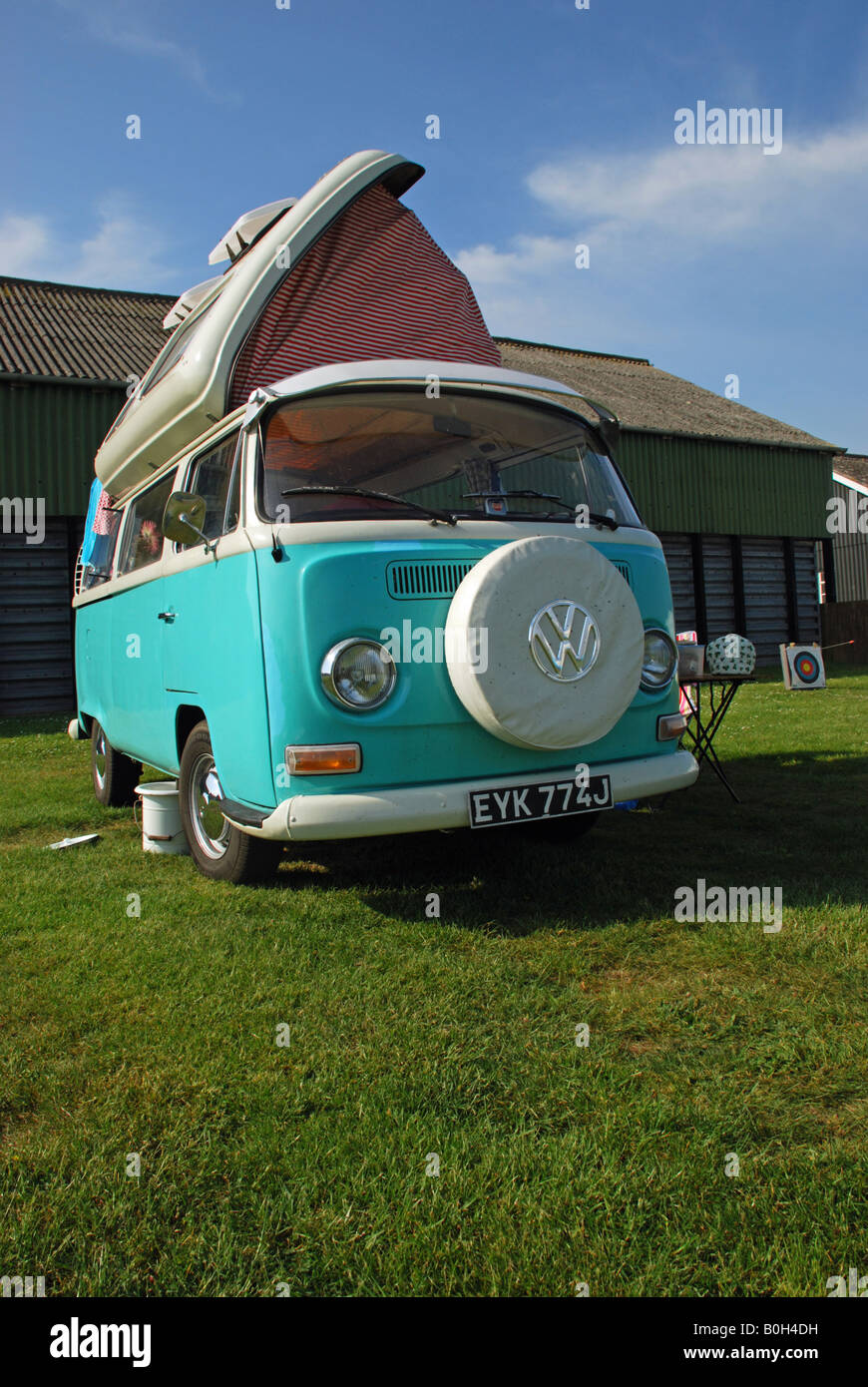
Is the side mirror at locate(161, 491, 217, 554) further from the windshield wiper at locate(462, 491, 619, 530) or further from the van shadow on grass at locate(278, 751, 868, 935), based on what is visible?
the van shadow on grass at locate(278, 751, 868, 935)

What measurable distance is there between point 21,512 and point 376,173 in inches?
454

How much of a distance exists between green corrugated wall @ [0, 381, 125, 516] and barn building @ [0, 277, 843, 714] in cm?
2

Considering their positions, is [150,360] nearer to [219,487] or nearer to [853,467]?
[219,487]

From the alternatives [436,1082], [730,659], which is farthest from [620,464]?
[436,1082]

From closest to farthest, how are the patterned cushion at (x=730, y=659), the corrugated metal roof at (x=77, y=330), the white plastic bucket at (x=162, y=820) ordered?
the white plastic bucket at (x=162, y=820) < the patterned cushion at (x=730, y=659) < the corrugated metal roof at (x=77, y=330)

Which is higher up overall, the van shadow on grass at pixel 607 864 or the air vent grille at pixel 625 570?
the air vent grille at pixel 625 570

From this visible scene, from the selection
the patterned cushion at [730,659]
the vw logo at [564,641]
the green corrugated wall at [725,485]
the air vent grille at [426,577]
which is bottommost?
the patterned cushion at [730,659]

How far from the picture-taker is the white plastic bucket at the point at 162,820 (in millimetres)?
5012

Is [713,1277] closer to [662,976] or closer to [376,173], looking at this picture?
[662,976]

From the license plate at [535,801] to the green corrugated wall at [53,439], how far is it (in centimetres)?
1352

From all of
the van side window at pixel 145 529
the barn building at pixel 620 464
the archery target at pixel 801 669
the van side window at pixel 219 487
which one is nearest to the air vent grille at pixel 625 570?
the van side window at pixel 219 487

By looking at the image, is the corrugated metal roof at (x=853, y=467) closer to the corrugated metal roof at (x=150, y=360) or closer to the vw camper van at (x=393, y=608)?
the corrugated metal roof at (x=150, y=360)

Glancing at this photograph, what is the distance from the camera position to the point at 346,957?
3387 mm

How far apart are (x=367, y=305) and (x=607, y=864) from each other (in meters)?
3.45
